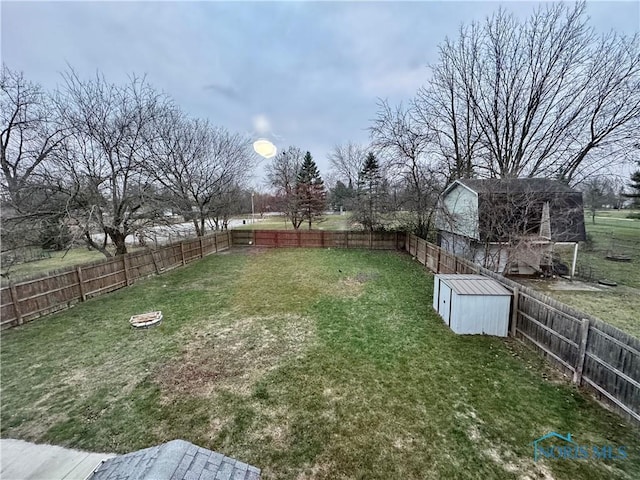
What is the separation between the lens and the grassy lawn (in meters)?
3.10

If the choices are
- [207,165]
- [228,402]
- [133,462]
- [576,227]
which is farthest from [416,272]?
[207,165]

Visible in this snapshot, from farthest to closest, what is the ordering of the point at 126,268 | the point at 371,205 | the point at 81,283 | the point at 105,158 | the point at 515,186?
the point at 371,205 < the point at 515,186 < the point at 126,268 < the point at 105,158 < the point at 81,283

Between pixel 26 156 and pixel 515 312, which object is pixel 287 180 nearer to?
pixel 26 156

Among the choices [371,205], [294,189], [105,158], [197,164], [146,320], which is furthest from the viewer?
[294,189]

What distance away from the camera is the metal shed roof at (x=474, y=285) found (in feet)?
19.3

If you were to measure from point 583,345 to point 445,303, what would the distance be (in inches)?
105

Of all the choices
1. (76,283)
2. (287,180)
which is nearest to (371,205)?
(287,180)

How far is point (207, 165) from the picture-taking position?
15195 mm

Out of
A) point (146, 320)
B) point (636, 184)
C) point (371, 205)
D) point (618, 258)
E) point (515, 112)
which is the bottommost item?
point (618, 258)

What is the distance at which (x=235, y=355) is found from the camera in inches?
207

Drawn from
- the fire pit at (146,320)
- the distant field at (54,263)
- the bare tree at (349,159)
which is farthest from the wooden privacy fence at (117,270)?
the bare tree at (349,159)

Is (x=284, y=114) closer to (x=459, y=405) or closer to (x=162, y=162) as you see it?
(x=162, y=162)

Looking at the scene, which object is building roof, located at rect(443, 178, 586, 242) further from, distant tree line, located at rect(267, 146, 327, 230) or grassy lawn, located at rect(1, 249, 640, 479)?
distant tree line, located at rect(267, 146, 327, 230)

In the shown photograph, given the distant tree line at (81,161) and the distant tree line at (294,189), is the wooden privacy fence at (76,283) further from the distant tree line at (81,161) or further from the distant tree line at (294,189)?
the distant tree line at (294,189)
